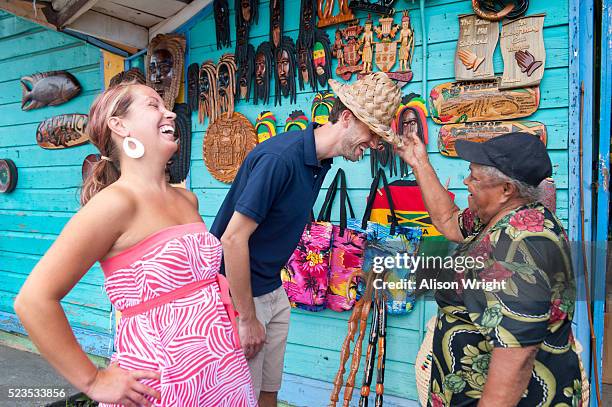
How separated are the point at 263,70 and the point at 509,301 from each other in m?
2.38

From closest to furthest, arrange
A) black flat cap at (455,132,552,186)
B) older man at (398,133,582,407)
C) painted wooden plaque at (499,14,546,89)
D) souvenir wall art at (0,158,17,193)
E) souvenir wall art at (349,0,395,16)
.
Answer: older man at (398,133,582,407) → black flat cap at (455,132,552,186) → painted wooden plaque at (499,14,546,89) → souvenir wall art at (349,0,395,16) → souvenir wall art at (0,158,17,193)

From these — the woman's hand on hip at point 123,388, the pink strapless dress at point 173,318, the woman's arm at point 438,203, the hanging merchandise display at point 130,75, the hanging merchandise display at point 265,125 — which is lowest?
the woman's hand on hip at point 123,388

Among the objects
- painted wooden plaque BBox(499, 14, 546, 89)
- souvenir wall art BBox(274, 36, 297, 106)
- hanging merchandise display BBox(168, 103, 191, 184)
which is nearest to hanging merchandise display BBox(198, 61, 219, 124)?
hanging merchandise display BBox(168, 103, 191, 184)

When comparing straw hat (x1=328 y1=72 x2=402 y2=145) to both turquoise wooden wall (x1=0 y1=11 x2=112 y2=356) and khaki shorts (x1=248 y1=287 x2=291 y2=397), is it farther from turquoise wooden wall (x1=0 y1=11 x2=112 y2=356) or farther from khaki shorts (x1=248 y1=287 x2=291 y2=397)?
turquoise wooden wall (x1=0 y1=11 x2=112 y2=356)

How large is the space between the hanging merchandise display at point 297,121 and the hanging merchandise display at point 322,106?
0.20 ft

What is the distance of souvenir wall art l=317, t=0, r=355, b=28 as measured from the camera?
2912 mm

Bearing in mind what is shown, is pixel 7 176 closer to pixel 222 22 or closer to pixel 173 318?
pixel 222 22

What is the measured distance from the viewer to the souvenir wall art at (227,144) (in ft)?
10.9

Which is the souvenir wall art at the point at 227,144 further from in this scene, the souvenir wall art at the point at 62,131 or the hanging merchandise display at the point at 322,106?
the souvenir wall art at the point at 62,131

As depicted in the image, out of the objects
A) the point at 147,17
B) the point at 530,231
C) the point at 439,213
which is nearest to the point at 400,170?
the point at 439,213

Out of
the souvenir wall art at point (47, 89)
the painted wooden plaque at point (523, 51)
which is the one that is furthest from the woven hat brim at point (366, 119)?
the souvenir wall art at point (47, 89)

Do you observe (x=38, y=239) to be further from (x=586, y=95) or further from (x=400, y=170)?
(x=586, y=95)

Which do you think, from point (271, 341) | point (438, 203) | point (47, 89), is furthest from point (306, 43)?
point (47, 89)

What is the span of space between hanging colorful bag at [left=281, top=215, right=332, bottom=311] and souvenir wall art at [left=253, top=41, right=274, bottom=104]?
971 mm
